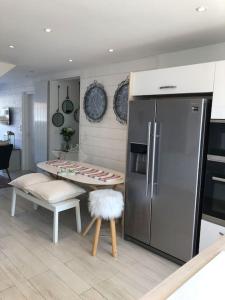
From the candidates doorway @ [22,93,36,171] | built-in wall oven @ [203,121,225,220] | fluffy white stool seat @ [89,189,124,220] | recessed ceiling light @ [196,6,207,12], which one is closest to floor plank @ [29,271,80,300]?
fluffy white stool seat @ [89,189,124,220]

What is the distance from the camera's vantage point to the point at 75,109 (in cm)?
588

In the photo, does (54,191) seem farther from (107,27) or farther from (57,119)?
(57,119)

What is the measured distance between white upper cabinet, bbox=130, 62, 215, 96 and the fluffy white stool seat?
123 centimetres

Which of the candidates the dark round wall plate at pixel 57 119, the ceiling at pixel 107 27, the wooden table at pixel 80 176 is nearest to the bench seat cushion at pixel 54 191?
the wooden table at pixel 80 176

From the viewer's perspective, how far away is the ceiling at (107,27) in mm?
2023

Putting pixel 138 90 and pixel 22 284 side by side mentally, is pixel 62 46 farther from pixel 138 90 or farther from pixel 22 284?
pixel 22 284

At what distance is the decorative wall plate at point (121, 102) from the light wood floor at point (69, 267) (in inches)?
68.3

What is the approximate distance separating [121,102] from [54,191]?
69.9 inches

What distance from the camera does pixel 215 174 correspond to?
2227 millimetres

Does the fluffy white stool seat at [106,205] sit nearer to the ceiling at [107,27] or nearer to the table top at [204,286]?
the table top at [204,286]

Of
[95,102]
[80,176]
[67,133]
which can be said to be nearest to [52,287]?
[80,176]

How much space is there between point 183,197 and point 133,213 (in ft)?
2.33

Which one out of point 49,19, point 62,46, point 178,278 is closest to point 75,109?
point 62,46

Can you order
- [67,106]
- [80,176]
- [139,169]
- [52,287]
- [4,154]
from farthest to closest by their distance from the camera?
1. [67,106]
2. [4,154]
3. [80,176]
4. [139,169]
5. [52,287]
